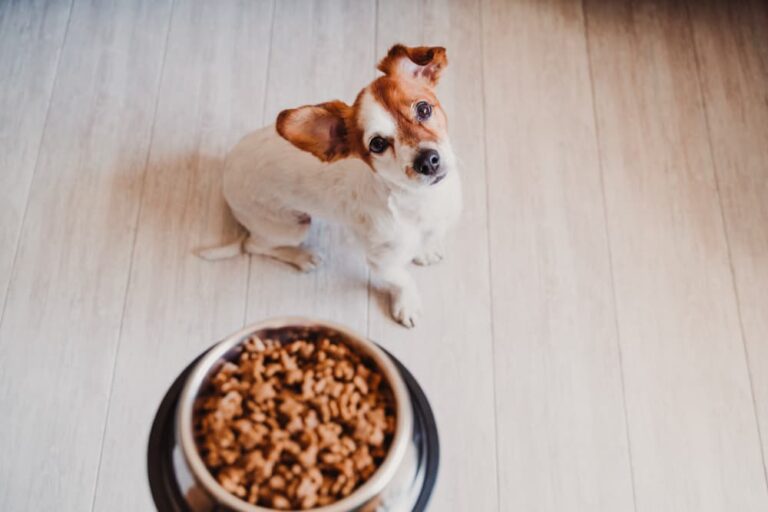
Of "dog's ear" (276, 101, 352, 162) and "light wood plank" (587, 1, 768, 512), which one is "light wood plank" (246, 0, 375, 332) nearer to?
"dog's ear" (276, 101, 352, 162)

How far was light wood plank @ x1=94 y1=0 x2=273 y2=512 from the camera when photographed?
1776mm

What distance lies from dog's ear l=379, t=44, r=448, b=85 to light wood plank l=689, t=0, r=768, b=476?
3.79ft

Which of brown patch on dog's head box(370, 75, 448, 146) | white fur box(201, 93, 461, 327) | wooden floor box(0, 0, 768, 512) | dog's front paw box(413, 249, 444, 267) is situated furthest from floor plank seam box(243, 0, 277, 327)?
brown patch on dog's head box(370, 75, 448, 146)

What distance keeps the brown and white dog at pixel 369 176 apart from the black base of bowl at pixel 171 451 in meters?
0.54

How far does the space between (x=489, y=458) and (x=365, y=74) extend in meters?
1.26

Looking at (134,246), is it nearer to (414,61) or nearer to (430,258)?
(430,258)

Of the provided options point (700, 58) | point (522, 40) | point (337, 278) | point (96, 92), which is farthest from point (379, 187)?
point (700, 58)

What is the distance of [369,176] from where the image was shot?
1.49 meters

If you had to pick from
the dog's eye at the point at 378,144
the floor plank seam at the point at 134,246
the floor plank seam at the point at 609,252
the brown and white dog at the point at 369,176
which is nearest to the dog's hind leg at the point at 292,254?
the brown and white dog at the point at 369,176

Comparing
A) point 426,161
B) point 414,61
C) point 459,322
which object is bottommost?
point 459,322

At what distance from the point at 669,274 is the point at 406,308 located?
2.58ft

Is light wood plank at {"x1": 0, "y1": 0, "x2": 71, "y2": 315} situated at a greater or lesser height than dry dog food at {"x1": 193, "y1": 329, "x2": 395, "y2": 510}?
greater

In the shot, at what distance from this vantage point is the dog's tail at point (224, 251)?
1909 millimetres

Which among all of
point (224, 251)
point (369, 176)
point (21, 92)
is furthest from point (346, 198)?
point (21, 92)
